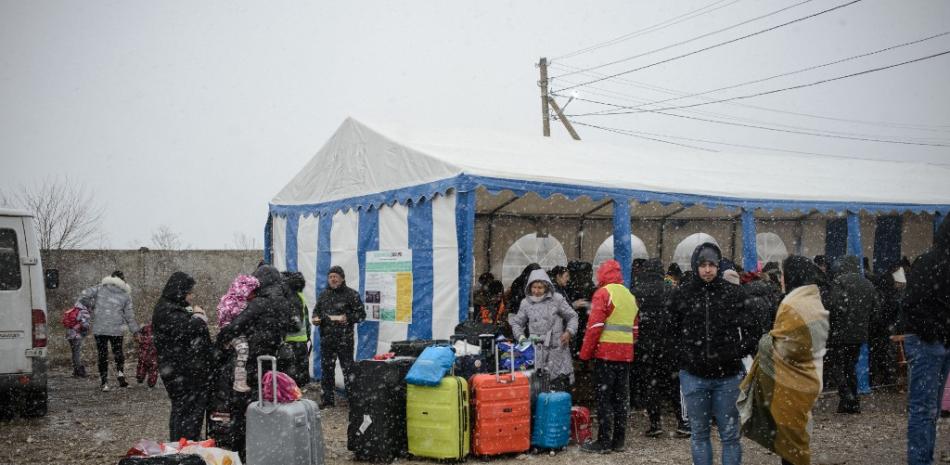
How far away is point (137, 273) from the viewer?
17422mm

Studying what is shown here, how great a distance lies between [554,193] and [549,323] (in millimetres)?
1871

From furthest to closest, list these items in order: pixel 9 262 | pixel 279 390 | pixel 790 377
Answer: pixel 9 262
pixel 279 390
pixel 790 377

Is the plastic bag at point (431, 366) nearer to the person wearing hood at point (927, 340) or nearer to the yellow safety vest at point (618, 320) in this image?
the yellow safety vest at point (618, 320)

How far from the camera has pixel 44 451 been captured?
7.32m

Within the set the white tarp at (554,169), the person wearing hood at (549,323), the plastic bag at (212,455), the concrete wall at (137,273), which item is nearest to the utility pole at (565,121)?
the white tarp at (554,169)

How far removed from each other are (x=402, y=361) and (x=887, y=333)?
6.78m

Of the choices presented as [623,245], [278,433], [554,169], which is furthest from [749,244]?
[278,433]

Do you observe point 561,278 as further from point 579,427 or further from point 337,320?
point 337,320

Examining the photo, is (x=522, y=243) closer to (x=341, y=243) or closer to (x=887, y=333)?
(x=341, y=243)

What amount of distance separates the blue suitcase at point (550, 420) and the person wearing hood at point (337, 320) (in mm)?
2949

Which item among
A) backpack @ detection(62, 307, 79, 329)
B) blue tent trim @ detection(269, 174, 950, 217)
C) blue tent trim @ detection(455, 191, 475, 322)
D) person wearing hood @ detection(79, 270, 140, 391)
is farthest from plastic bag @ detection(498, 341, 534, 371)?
backpack @ detection(62, 307, 79, 329)

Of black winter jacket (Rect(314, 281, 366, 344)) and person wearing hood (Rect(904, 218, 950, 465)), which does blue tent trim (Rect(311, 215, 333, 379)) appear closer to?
black winter jacket (Rect(314, 281, 366, 344))

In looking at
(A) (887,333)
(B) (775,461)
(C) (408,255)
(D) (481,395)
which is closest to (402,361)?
(D) (481,395)

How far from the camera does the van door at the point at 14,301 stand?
8375 millimetres
